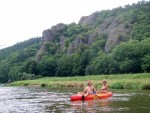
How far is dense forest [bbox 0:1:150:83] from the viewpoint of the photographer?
85688 millimetres

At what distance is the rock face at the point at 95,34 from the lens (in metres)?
118

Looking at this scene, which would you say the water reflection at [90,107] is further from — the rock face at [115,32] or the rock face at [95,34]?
the rock face at [95,34]

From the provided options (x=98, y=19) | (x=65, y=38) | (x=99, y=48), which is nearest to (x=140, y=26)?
(x=99, y=48)

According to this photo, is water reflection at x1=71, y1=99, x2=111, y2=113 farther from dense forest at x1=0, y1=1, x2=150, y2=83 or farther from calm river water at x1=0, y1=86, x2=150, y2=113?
dense forest at x1=0, y1=1, x2=150, y2=83

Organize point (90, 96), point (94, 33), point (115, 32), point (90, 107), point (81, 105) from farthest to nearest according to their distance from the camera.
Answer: point (94, 33)
point (115, 32)
point (90, 96)
point (81, 105)
point (90, 107)

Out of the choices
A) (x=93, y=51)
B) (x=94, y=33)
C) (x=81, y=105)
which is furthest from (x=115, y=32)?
(x=81, y=105)

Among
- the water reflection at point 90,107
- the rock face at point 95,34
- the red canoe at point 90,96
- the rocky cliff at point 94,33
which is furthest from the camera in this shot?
the rocky cliff at point 94,33

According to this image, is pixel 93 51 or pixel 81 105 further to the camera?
pixel 93 51

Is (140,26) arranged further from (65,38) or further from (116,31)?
(65,38)

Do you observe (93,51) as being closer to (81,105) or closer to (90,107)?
(81,105)

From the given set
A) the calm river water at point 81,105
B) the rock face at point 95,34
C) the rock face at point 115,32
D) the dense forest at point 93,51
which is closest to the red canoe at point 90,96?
the calm river water at point 81,105

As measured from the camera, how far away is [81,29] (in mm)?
165000

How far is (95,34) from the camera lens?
458 ft

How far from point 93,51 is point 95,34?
72.2 feet
